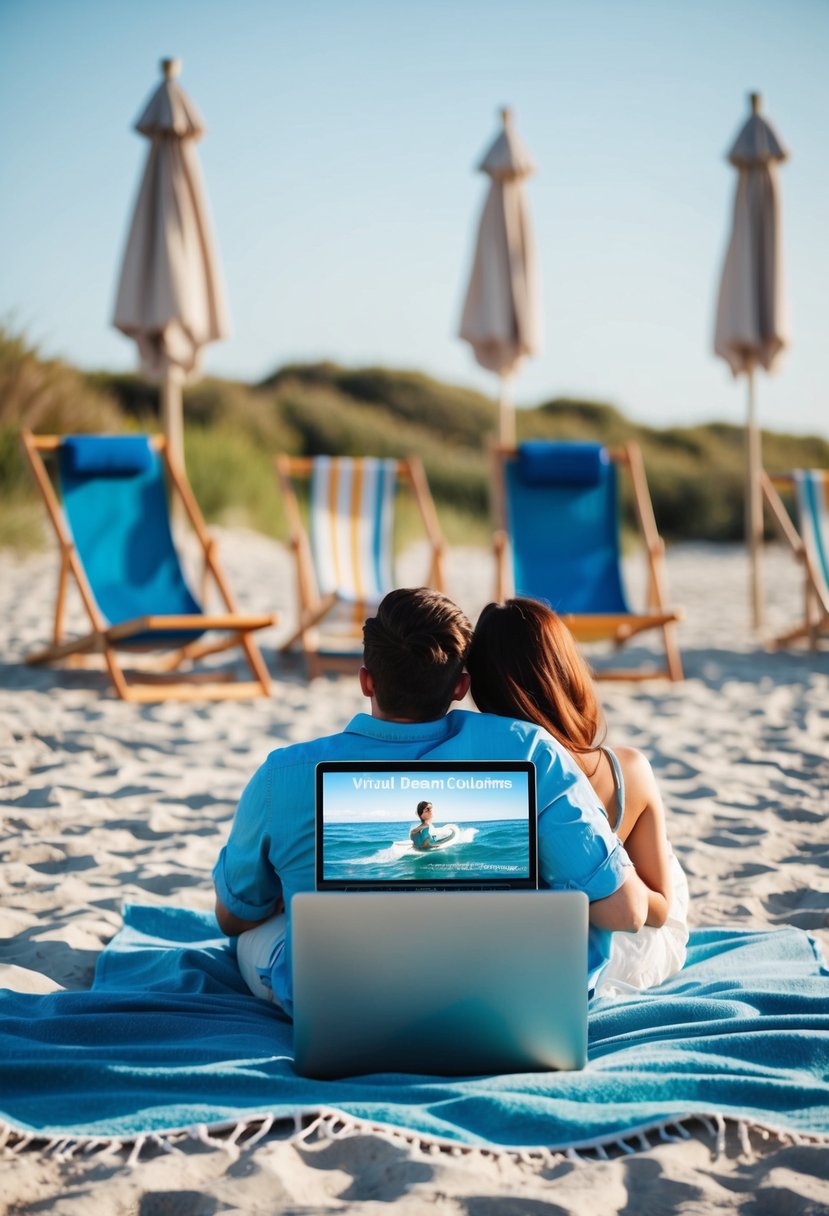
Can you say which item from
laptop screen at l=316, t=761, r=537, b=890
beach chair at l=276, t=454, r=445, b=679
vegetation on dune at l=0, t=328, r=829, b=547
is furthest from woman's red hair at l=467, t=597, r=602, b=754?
vegetation on dune at l=0, t=328, r=829, b=547

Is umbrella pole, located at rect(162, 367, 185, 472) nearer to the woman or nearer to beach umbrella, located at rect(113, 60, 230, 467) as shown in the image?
beach umbrella, located at rect(113, 60, 230, 467)

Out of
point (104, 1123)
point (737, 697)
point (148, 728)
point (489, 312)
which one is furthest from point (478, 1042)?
point (489, 312)

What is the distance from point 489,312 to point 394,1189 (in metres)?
5.65

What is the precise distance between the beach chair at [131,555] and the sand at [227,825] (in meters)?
0.21

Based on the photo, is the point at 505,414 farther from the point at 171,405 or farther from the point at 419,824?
the point at 419,824

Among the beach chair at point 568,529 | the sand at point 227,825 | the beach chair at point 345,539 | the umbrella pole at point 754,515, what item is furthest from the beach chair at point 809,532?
the beach chair at point 345,539

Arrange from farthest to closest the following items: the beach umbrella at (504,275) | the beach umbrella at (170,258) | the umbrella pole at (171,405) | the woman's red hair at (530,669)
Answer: the beach umbrella at (504,275) → the umbrella pole at (171,405) → the beach umbrella at (170,258) → the woman's red hair at (530,669)

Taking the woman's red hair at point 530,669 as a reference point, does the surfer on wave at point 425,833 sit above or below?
below

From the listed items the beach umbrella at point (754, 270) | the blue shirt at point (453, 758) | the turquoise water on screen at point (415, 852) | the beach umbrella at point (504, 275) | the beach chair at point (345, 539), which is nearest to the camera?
the turquoise water on screen at point (415, 852)

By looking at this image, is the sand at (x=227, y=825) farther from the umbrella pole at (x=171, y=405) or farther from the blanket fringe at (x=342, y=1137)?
the umbrella pole at (x=171, y=405)

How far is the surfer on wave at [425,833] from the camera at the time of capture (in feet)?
5.18

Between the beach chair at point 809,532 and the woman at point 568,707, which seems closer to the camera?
the woman at point 568,707

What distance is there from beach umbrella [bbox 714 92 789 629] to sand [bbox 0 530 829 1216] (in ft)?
3.26

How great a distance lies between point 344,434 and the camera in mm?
18297
